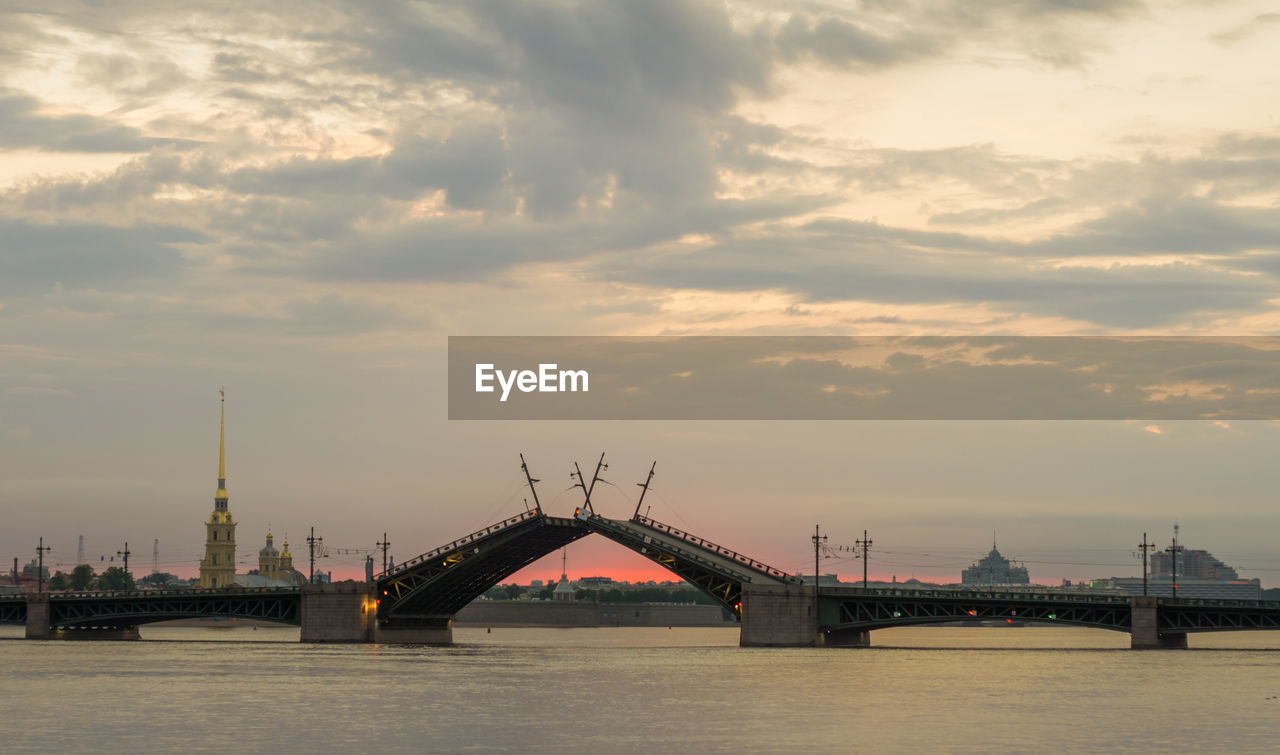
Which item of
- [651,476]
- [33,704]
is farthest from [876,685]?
[651,476]

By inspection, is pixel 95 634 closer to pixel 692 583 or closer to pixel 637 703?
pixel 692 583

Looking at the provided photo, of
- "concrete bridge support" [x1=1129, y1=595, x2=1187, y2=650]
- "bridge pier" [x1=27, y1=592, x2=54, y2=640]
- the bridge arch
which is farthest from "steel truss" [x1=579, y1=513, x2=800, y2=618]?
"bridge pier" [x1=27, y1=592, x2=54, y2=640]

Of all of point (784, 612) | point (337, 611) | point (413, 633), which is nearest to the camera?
point (784, 612)

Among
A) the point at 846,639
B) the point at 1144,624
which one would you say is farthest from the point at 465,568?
the point at 1144,624

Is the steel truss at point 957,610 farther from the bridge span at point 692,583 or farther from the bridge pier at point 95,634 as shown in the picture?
the bridge pier at point 95,634

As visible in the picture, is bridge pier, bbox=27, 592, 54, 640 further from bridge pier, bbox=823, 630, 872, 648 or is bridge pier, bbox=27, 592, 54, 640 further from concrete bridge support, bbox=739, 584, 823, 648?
bridge pier, bbox=823, 630, 872, 648

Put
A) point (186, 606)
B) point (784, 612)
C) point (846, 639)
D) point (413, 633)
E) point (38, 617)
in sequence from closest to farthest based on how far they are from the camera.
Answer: point (784, 612), point (846, 639), point (186, 606), point (413, 633), point (38, 617)
